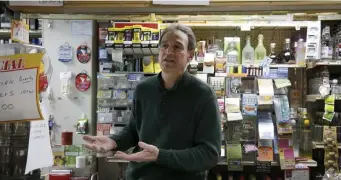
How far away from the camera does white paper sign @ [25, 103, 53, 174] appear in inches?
60.0

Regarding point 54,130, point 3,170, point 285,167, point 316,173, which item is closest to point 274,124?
point 285,167

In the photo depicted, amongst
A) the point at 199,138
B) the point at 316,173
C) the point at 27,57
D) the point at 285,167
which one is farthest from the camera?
the point at 316,173

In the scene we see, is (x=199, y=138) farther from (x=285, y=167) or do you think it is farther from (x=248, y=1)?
(x=285, y=167)

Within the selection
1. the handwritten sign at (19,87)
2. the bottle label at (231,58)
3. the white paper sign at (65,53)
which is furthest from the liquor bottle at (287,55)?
the handwritten sign at (19,87)

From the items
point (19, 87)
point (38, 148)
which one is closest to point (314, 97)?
point (38, 148)

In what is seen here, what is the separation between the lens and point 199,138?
1.55m

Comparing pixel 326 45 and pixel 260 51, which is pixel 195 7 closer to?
pixel 260 51

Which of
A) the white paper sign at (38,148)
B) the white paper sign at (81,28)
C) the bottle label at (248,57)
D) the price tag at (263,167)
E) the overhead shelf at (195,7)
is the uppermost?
the white paper sign at (81,28)

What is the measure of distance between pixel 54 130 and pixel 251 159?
219 cm

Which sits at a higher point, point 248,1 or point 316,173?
point 248,1

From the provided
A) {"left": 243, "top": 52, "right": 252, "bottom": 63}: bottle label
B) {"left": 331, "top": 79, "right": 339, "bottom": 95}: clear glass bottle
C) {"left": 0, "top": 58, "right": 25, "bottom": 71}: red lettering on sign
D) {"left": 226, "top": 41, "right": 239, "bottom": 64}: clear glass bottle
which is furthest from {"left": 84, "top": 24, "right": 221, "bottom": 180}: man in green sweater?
{"left": 331, "top": 79, "right": 339, "bottom": 95}: clear glass bottle

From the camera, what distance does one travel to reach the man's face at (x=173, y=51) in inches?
64.1

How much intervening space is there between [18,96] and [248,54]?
2882 mm

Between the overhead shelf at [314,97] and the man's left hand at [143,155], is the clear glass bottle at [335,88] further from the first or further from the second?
the man's left hand at [143,155]
